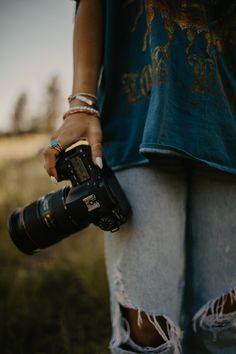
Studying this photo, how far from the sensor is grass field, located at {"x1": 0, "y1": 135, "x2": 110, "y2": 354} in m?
1.61

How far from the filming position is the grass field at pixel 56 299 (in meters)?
1.61

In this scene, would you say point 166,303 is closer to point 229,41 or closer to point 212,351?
point 212,351

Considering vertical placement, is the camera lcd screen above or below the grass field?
above

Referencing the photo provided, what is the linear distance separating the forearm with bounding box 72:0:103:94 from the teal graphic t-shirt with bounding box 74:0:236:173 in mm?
36

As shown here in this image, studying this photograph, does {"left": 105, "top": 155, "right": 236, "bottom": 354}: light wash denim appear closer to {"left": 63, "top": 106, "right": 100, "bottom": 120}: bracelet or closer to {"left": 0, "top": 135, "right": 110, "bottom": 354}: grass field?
{"left": 63, "top": 106, "right": 100, "bottom": 120}: bracelet

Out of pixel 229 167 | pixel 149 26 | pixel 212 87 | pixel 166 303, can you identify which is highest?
pixel 149 26

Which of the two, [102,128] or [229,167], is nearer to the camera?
[229,167]

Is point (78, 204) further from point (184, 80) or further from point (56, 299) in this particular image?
point (56, 299)

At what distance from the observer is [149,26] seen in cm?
81

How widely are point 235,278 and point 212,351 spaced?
20cm

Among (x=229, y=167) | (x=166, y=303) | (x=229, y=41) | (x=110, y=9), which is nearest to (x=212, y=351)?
(x=166, y=303)

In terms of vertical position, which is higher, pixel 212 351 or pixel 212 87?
pixel 212 87

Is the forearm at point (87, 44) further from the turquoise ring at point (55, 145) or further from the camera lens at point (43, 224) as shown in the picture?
the camera lens at point (43, 224)

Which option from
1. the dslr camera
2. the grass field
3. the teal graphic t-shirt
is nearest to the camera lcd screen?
the dslr camera
